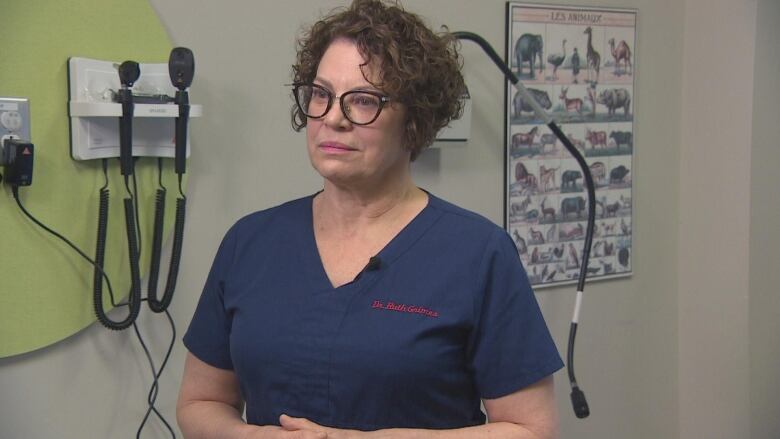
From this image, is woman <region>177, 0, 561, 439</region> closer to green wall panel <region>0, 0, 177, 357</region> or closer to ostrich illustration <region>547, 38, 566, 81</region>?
green wall panel <region>0, 0, 177, 357</region>

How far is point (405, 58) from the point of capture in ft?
4.20

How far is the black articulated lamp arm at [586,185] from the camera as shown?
213cm

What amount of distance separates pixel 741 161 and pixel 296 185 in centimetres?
131

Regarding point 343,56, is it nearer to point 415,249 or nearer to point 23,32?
point 415,249

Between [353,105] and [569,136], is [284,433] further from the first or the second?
[569,136]

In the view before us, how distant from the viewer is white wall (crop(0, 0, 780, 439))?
1.83 metres

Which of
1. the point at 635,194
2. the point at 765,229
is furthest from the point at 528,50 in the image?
the point at 765,229

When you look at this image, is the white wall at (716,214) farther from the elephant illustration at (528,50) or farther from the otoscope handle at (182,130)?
the otoscope handle at (182,130)

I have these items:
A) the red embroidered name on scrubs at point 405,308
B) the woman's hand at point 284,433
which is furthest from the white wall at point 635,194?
the red embroidered name on scrubs at point 405,308

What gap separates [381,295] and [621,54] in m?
1.49

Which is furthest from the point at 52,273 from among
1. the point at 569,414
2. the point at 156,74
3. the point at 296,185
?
the point at 569,414

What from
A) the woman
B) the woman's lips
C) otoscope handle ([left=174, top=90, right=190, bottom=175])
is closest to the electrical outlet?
otoscope handle ([left=174, top=90, right=190, bottom=175])

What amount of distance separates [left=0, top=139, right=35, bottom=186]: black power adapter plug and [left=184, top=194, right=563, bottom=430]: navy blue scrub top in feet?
1.62

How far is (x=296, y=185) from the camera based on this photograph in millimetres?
1996
